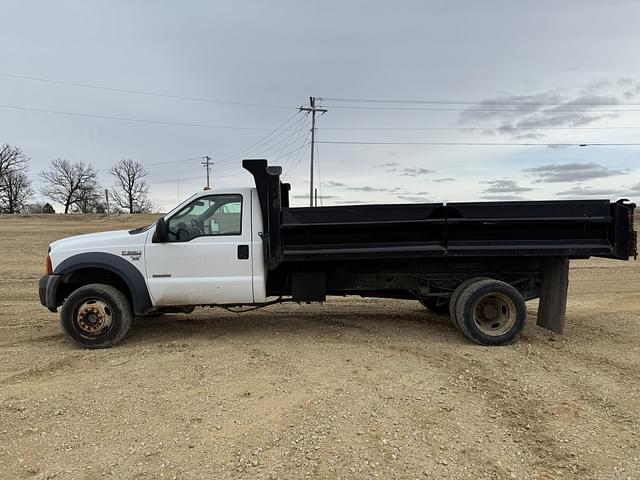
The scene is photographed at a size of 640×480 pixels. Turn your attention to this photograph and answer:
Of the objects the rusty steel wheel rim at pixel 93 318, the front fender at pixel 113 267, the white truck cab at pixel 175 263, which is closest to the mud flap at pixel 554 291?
the white truck cab at pixel 175 263

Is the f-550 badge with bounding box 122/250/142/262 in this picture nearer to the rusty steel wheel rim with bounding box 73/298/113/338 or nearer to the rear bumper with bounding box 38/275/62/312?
the rusty steel wheel rim with bounding box 73/298/113/338

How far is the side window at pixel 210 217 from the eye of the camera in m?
5.68

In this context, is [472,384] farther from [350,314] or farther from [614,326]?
[614,326]

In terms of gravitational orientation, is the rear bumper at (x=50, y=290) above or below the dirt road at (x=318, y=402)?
above

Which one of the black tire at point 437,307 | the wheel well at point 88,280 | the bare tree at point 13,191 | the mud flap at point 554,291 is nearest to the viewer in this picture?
the wheel well at point 88,280

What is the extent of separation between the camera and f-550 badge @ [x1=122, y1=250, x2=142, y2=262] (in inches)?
220

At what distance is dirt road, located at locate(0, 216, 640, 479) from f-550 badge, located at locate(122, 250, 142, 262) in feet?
3.61

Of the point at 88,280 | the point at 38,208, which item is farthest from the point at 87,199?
the point at 88,280

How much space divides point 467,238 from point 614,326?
2.97 meters

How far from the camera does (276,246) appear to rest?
562 centimetres

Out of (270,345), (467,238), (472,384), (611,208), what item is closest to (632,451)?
(472,384)

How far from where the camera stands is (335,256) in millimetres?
5684

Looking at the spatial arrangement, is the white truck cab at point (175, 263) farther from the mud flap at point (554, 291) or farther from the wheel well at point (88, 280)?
the mud flap at point (554, 291)

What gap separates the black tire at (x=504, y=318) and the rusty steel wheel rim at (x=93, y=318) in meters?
4.34
